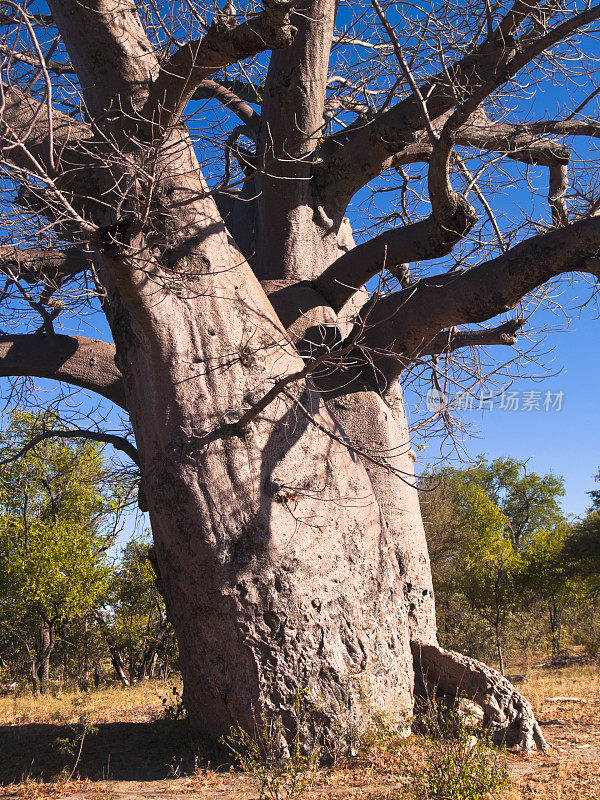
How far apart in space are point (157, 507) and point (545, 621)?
1566cm

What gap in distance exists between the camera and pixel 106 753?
3.33 m

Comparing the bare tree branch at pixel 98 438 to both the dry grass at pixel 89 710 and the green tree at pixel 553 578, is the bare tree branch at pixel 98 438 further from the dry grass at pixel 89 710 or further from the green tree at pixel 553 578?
the green tree at pixel 553 578

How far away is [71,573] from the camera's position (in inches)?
384

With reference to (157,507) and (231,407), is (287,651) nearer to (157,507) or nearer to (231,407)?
(157,507)

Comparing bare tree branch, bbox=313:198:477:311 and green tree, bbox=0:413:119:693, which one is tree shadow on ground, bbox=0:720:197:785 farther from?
green tree, bbox=0:413:119:693

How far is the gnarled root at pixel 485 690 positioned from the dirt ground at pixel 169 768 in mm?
117

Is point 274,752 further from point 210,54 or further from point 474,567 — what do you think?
point 474,567

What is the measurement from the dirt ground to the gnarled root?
117 mm

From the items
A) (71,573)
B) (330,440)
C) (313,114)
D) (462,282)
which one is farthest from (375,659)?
(71,573)

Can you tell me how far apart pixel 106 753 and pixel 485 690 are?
6.63 ft

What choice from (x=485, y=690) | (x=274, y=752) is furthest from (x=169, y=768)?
(x=485, y=690)

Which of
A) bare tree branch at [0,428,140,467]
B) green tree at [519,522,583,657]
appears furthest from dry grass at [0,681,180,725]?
green tree at [519,522,583,657]

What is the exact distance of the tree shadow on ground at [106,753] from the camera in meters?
2.93

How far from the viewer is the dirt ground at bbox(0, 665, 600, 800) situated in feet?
8.39
